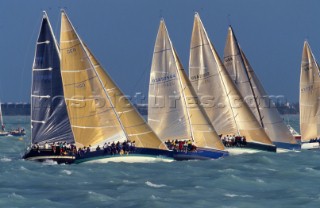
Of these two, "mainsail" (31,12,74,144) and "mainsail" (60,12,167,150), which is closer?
"mainsail" (60,12,167,150)

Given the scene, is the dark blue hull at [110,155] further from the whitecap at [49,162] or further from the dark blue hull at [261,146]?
the dark blue hull at [261,146]

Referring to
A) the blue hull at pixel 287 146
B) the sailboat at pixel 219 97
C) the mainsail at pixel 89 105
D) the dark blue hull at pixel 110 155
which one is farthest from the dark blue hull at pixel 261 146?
the dark blue hull at pixel 110 155

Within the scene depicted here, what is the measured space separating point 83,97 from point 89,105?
640 mm

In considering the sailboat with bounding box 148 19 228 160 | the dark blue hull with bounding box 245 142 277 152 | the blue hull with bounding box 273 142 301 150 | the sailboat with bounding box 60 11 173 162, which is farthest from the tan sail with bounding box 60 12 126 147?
the blue hull with bounding box 273 142 301 150

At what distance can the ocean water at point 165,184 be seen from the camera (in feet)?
128

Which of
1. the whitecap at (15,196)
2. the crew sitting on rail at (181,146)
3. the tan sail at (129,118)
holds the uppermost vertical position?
the tan sail at (129,118)

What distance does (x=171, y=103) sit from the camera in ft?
209

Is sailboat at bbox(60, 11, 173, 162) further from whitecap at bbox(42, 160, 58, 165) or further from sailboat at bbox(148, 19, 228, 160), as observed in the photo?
sailboat at bbox(148, 19, 228, 160)

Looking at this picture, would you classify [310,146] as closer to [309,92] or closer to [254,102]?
[309,92]

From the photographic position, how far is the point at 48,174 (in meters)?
51.0

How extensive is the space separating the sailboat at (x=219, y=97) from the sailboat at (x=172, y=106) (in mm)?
4046

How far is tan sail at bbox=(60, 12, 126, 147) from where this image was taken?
190 ft

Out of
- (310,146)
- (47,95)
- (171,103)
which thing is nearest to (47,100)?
(47,95)

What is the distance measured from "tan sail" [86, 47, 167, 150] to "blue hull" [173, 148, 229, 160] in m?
2.29
